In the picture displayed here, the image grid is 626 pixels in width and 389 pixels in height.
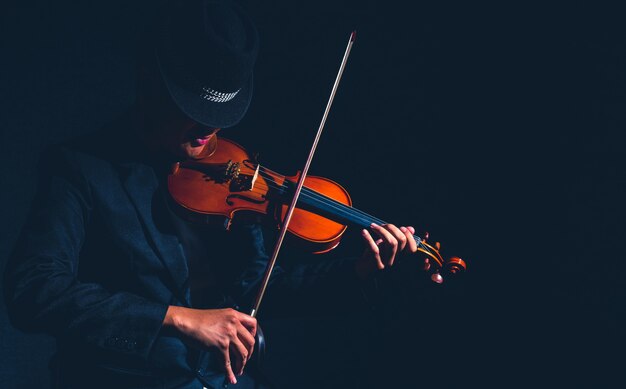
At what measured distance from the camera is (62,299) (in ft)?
3.40

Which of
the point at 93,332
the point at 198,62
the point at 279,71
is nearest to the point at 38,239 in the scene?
the point at 93,332

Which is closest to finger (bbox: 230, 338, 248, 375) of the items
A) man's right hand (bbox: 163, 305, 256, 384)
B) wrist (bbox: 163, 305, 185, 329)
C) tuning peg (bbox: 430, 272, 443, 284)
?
man's right hand (bbox: 163, 305, 256, 384)

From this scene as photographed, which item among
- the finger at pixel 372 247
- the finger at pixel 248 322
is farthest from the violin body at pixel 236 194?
the finger at pixel 248 322

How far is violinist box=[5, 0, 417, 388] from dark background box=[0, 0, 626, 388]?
1.64ft

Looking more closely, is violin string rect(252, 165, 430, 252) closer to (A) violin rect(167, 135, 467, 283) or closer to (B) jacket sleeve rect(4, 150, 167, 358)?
(A) violin rect(167, 135, 467, 283)

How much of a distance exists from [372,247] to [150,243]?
2.35ft

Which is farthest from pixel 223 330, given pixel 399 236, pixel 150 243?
pixel 399 236

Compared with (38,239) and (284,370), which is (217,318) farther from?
(284,370)

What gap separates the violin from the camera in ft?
4.58

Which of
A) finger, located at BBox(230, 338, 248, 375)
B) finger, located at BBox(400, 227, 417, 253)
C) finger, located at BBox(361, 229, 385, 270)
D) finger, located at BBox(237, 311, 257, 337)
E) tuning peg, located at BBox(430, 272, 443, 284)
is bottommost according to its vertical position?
finger, located at BBox(230, 338, 248, 375)

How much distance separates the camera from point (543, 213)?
1.62 meters

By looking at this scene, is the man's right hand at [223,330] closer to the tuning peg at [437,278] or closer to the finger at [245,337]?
the finger at [245,337]

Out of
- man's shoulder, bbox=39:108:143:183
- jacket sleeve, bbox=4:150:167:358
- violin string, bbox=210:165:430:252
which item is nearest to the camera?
jacket sleeve, bbox=4:150:167:358

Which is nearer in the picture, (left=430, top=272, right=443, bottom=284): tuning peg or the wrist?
the wrist
